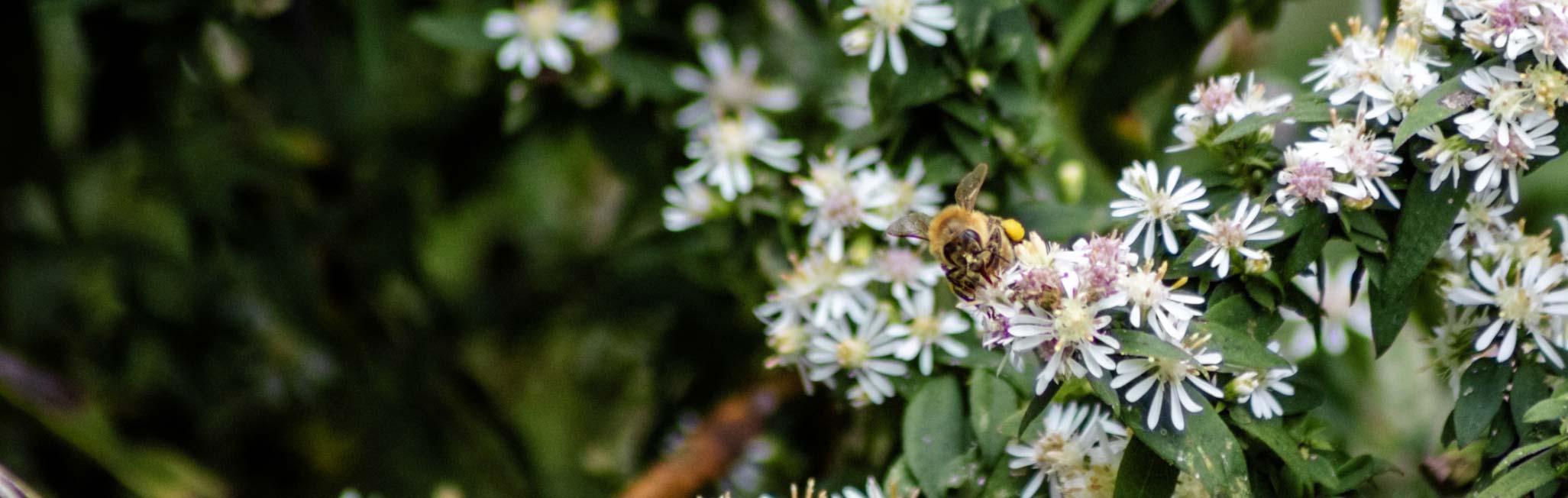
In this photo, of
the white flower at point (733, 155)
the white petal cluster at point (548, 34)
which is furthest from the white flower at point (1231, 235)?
the white petal cluster at point (548, 34)

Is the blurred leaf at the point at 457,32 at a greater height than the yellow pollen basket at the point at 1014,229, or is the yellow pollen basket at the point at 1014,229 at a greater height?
the blurred leaf at the point at 457,32

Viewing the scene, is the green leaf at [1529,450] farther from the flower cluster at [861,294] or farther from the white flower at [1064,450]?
the flower cluster at [861,294]

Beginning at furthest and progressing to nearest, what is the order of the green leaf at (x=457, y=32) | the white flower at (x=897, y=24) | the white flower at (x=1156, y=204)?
the green leaf at (x=457, y=32) < the white flower at (x=897, y=24) < the white flower at (x=1156, y=204)

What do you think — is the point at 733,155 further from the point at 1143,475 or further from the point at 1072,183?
the point at 1143,475

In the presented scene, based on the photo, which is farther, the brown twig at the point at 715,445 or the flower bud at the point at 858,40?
the brown twig at the point at 715,445

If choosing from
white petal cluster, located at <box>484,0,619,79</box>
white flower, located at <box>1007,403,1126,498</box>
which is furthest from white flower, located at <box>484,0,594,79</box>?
white flower, located at <box>1007,403,1126,498</box>

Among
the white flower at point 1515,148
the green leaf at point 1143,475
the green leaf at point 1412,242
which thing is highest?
the white flower at point 1515,148

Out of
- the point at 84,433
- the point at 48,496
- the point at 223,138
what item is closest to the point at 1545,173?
the point at 223,138

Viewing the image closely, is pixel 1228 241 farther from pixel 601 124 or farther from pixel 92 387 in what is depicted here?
pixel 92 387
